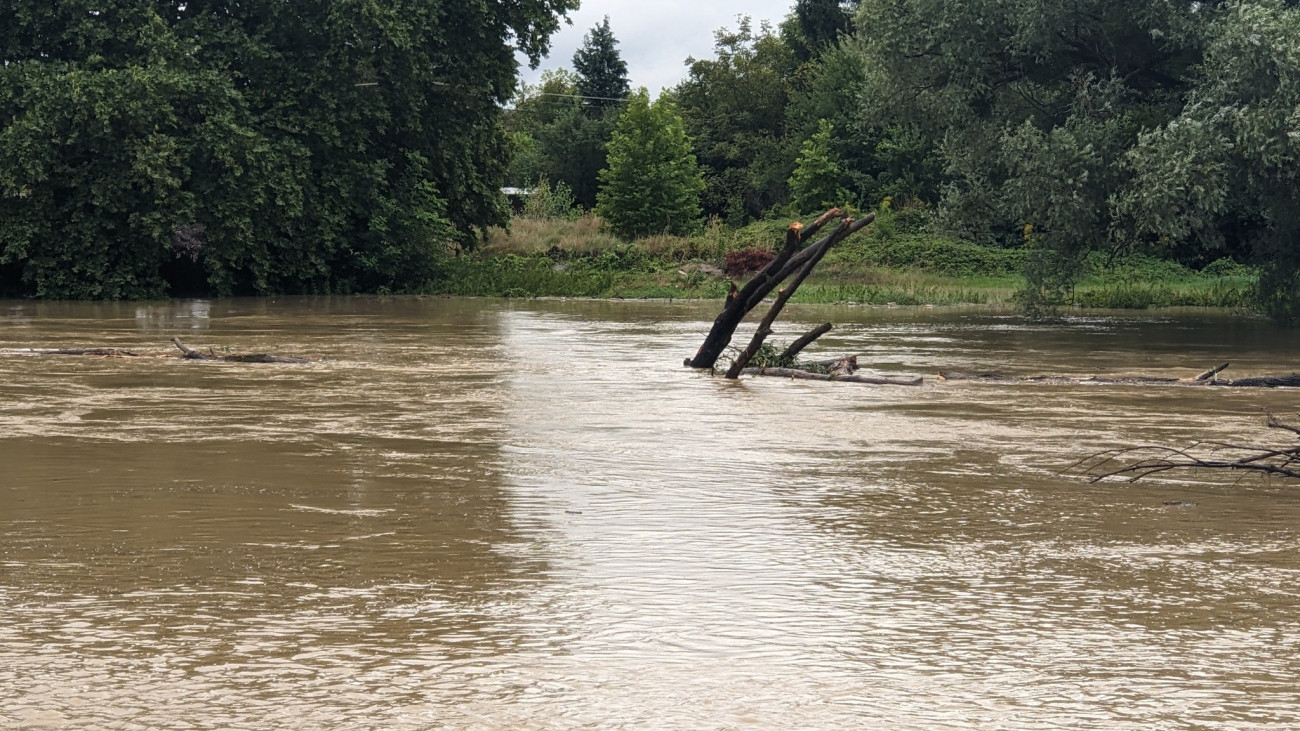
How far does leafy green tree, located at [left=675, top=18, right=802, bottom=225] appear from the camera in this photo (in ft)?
233

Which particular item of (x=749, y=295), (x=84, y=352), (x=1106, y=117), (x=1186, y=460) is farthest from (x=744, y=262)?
(x=1186, y=460)

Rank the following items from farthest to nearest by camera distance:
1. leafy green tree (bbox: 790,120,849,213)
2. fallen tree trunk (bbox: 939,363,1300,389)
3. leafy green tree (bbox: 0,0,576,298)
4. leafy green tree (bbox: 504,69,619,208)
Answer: leafy green tree (bbox: 504,69,619,208)
leafy green tree (bbox: 790,120,849,213)
leafy green tree (bbox: 0,0,576,298)
fallen tree trunk (bbox: 939,363,1300,389)

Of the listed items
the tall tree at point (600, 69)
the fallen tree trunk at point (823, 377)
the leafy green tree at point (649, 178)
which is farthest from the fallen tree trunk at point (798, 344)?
the tall tree at point (600, 69)

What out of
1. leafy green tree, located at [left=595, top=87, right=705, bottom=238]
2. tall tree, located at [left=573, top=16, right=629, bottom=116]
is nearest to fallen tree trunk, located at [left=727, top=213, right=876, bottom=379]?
leafy green tree, located at [left=595, top=87, right=705, bottom=238]

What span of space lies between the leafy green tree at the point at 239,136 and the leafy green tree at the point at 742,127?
23553 mm

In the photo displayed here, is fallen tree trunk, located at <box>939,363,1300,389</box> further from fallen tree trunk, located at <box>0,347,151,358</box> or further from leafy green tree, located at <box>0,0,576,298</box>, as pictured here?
leafy green tree, located at <box>0,0,576,298</box>

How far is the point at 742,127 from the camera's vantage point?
251 ft

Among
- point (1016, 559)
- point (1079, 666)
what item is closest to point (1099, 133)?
point (1016, 559)

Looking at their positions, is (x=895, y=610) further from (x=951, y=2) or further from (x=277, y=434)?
(x=951, y=2)

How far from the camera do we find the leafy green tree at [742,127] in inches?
2795

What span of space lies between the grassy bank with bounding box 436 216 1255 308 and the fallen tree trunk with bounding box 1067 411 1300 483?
30.0 meters

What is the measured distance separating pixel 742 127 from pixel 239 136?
3907 centimetres

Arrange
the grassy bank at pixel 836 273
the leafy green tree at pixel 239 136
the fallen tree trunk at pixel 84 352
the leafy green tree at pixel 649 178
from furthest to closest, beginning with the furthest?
the leafy green tree at pixel 649 178
the grassy bank at pixel 836 273
the leafy green tree at pixel 239 136
the fallen tree trunk at pixel 84 352

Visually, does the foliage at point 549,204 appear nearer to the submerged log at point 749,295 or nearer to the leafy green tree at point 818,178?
the leafy green tree at point 818,178
